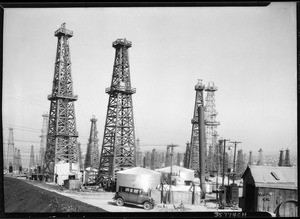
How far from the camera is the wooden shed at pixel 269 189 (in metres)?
8.43

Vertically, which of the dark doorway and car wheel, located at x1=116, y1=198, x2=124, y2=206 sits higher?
the dark doorway

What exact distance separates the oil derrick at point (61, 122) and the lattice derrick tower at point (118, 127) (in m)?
2.81

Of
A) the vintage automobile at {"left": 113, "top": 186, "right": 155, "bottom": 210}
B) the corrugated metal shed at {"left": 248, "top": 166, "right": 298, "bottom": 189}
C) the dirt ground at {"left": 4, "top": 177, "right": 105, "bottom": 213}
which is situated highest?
the corrugated metal shed at {"left": 248, "top": 166, "right": 298, "bottom": 189}

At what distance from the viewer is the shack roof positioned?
Result: 8.64 meters

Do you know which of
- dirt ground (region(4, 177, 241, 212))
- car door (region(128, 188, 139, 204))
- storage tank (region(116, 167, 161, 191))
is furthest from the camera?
storage tank (region(116, 167, 161, 191))

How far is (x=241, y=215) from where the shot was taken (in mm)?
7652

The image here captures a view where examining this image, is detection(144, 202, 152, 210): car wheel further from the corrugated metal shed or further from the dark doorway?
the corrugated metal shed

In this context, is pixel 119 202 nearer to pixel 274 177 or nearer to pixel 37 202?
pixel 37 202

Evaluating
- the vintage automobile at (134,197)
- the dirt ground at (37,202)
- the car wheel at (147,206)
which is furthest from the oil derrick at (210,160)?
the dirt ground at (37,202)

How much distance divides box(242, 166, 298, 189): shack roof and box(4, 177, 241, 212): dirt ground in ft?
3.94

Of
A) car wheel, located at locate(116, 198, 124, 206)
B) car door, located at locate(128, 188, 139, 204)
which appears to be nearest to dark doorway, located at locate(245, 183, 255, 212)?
car door, located at locate(128, 188, 139, 204)

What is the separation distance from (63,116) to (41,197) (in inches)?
267

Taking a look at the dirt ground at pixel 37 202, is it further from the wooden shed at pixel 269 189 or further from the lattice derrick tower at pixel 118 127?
the wooden shed at pixel 269 189

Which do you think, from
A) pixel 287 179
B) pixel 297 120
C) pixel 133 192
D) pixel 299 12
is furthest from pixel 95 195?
pixel 299 12
